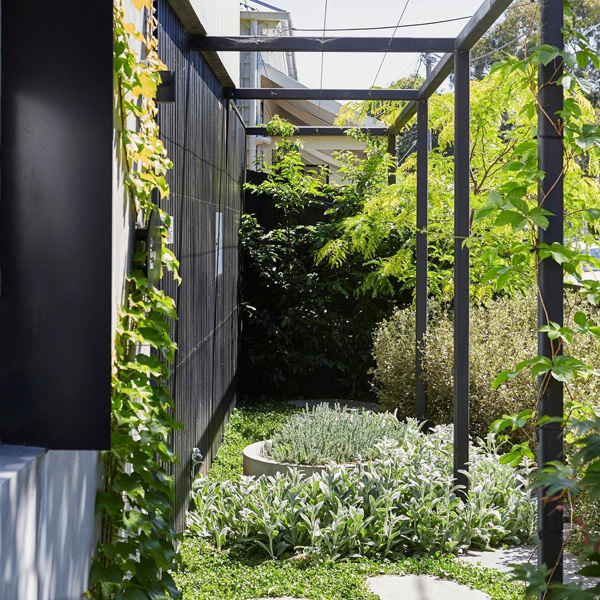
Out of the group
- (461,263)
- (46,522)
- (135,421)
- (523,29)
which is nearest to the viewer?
(46,522)

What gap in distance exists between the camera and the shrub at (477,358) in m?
5.89

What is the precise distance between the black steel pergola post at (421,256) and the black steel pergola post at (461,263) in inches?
68.1

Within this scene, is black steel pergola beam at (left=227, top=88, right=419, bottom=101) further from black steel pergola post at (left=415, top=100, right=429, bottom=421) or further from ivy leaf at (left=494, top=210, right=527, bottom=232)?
ivy leaf at (left=494, top=210, right=527, bottom=232)

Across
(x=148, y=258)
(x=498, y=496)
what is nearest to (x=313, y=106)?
(x=498, y=496)

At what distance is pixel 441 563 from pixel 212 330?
2637mm

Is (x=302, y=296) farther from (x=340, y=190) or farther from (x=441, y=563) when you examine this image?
(x=441, y=563)

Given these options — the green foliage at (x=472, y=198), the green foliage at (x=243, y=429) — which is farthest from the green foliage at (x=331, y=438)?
the green foliage at (x=472, y=198)

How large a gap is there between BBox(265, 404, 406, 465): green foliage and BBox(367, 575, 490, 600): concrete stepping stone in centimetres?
129

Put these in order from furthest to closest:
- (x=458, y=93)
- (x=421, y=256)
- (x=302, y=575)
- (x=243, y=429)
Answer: (x=243, y=429), (x=421, y=256), (x=458, y=93), (x=302, y=575)


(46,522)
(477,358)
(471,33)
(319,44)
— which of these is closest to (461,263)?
(471,33)

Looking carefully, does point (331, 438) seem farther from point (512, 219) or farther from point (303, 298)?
point (303, 298)

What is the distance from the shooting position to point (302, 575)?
13.0 ft

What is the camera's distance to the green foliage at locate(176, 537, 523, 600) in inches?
147

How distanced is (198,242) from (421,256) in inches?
84.7
